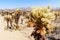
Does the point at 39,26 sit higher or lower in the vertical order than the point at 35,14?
lower

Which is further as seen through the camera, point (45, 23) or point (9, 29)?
point (9, 29)

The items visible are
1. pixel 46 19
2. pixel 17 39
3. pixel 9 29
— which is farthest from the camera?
pixel 9 29

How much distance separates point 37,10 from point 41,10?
30 centimetres

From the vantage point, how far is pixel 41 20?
13.7 meters

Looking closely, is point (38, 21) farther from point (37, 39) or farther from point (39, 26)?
point (37, 39)

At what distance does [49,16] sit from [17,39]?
33.9ft

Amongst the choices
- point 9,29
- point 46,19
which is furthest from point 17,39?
point 46,19

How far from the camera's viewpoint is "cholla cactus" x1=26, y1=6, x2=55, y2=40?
13.9m

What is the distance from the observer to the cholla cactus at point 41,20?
13867 mm

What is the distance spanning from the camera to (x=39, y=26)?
46.5 ft

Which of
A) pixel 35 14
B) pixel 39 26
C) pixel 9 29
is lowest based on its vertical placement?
pixel 9 29

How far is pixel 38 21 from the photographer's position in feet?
46.4

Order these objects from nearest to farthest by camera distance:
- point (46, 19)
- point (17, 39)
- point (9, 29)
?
point (46, 19), point (17, 39), point (9, 29)

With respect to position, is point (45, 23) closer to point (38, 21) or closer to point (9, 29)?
point (38, 21)
